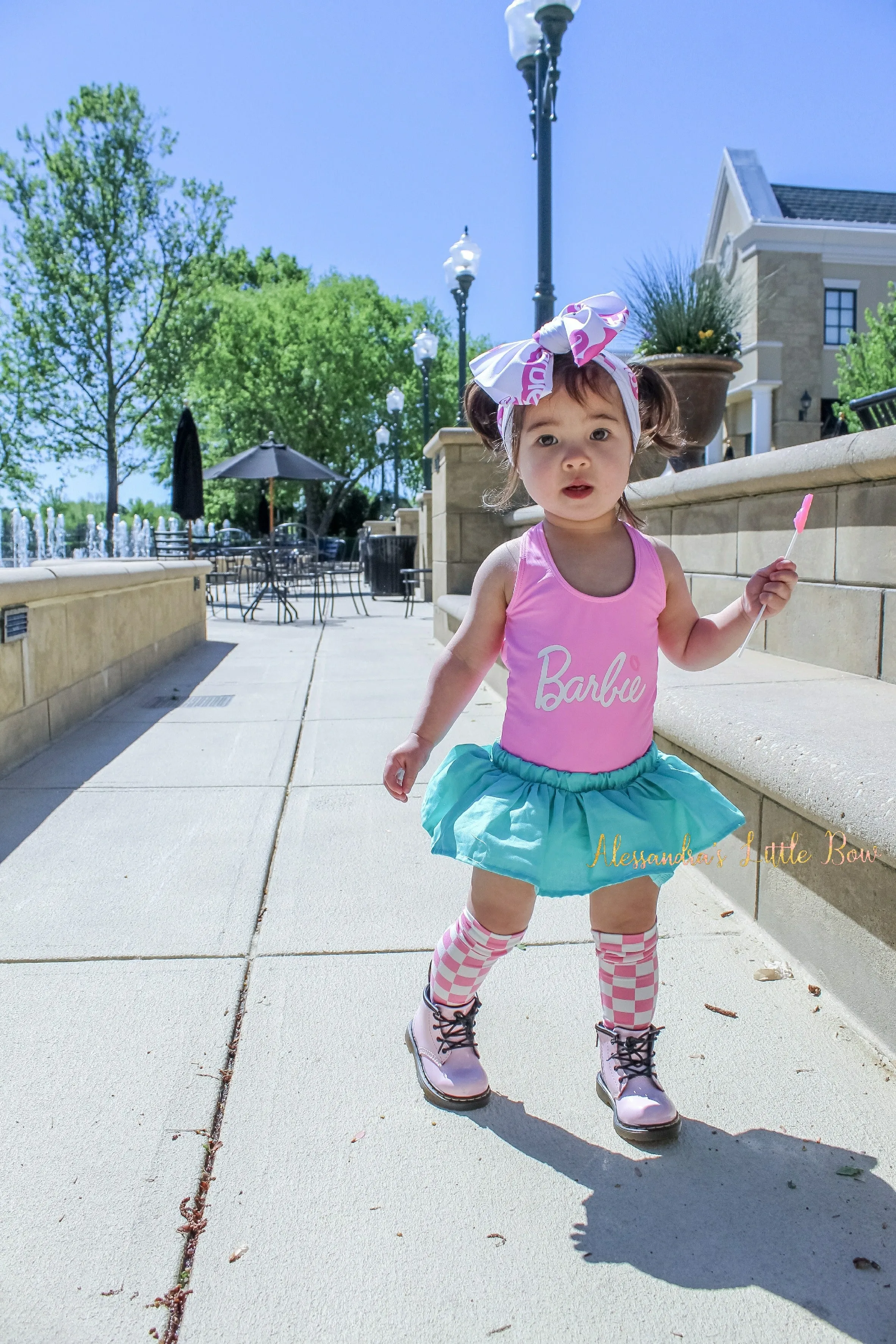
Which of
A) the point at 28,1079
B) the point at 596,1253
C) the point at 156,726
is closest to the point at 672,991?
the point at 596,1253

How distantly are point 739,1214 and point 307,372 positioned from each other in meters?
36.2

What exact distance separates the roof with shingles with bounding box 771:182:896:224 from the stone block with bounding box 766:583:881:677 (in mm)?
26847

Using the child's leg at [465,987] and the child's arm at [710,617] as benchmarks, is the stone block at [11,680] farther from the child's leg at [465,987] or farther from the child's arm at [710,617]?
the child's arm at [710,617]

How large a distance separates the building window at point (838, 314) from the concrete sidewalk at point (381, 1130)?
26225 mm

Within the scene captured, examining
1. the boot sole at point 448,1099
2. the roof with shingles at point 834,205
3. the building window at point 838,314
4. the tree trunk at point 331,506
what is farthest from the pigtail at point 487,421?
the tree trunk at point 331,506

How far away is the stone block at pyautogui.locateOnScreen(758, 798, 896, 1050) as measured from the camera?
2.16 meters

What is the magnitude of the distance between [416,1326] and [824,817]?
4.38 ft

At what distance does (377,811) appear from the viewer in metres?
4.01

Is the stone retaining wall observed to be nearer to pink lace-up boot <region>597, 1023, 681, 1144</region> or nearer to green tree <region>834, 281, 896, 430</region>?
pink lace-up boot <region>597, 1023, 681, 1144</region>

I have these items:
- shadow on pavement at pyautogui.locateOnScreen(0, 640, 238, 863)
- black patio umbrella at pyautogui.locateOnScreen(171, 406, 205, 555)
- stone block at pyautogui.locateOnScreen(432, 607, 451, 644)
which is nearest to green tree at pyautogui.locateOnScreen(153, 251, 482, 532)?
black patio umbrella at pyautogui.locateOnScreen(171, 406, 205, 555)

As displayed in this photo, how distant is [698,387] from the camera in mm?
6770

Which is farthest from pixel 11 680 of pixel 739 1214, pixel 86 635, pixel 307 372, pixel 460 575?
pixel 307 372

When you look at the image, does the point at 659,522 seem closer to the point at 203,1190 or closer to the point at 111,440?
the point at 203,1190

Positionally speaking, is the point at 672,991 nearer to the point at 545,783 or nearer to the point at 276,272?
the point at 545,783
